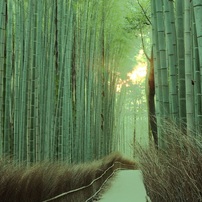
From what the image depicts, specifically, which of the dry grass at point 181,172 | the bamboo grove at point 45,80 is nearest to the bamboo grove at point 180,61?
the dry grass at point 181,172

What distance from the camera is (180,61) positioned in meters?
3.04

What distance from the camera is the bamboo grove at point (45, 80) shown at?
4359mm

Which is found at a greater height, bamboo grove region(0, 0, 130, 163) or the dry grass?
bamboo grove region(0, 0, 130, 163)

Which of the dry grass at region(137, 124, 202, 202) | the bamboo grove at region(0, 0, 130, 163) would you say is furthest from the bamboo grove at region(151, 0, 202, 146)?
the bamboo grove at region(0, 0, 130, 163)

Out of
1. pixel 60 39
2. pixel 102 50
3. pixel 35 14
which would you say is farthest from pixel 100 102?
pixel 35 14

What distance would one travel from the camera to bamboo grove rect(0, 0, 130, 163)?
4.36m

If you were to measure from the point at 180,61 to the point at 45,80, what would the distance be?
2456mm

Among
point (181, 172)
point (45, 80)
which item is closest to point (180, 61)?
point (181, 172)

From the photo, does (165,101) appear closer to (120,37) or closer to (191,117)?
(191,117)

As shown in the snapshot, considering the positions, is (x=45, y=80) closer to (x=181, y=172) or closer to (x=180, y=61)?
(x=180, y=61)

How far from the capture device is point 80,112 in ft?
21.1

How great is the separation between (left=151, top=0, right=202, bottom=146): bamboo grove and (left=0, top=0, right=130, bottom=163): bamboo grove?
128 cm

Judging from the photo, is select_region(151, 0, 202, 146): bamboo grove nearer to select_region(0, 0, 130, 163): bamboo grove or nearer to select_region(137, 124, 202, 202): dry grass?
select_region(137, 124, 202, 202): dry grass

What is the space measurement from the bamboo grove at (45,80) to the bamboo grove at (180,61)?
1278 mm
